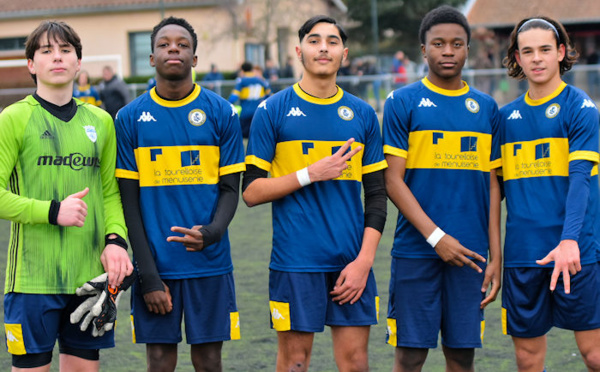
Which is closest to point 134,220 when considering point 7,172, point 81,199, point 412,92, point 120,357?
point 81,199

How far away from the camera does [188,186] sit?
4258 millimetres

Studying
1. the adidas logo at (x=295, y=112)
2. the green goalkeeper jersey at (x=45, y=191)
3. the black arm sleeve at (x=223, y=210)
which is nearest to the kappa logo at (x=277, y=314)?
the black arm sleeve at (x=223, y=210)

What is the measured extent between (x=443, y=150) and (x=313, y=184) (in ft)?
Answer: 2.27

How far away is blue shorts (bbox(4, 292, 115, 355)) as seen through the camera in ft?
12.9

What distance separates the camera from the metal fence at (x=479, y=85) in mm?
21766

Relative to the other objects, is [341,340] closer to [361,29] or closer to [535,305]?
[535,305]

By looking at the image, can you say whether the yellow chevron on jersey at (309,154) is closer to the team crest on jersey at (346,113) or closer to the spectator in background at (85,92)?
the team crest on jersey at (346,113)

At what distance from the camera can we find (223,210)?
423 cm

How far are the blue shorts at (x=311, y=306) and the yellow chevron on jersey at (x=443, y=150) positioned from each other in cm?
71

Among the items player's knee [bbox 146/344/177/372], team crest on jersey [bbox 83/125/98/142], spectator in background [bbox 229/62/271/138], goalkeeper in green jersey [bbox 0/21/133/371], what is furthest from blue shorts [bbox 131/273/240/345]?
spectator in background [bbox 229/62/271/138]

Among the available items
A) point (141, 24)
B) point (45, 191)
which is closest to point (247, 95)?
point (45, 191)

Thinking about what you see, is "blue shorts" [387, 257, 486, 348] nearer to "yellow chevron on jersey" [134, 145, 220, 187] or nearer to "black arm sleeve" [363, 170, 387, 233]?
"black arm sleeve" [363, 170, 387, 233]

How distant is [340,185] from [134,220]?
1.02m

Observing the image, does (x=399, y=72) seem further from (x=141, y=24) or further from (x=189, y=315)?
(x=189, y=315)
